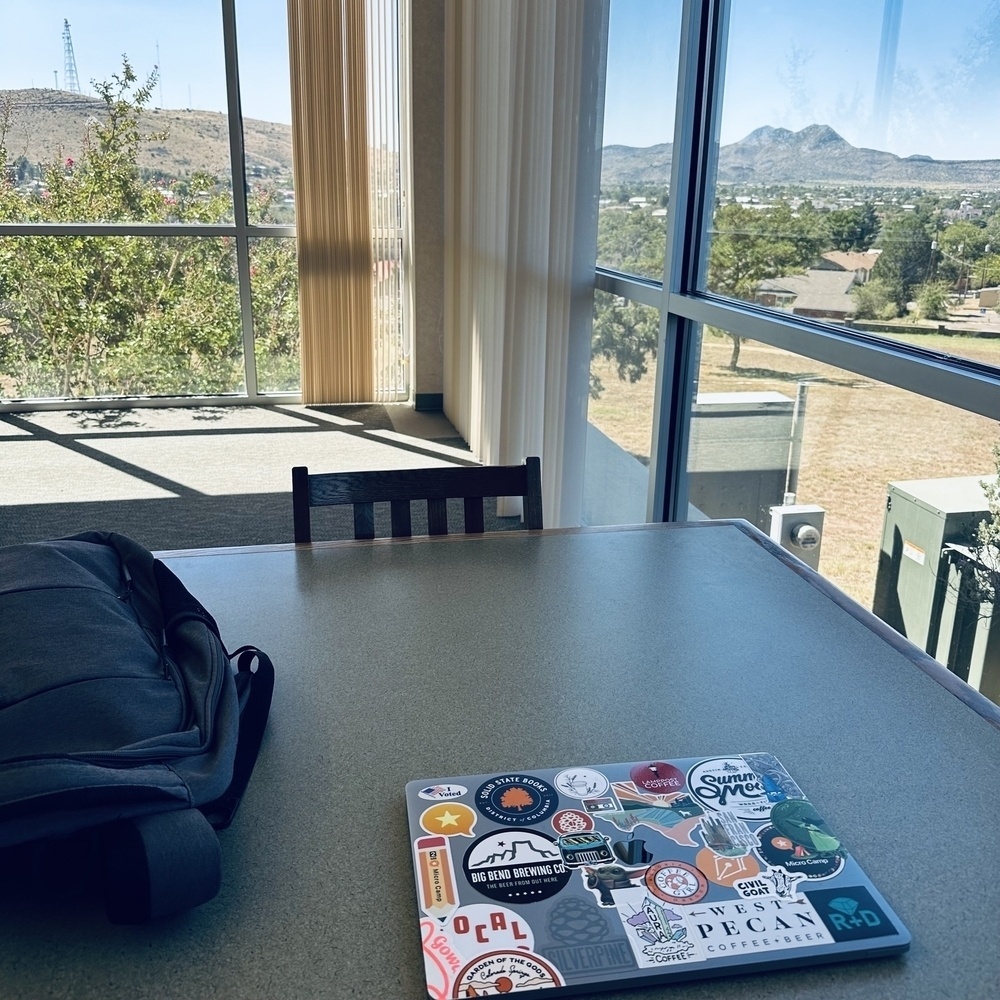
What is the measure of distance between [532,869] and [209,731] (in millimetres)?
310

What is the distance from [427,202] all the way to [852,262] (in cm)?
358

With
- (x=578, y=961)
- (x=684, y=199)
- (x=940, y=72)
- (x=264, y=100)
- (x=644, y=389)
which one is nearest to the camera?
(x=578, y=961)

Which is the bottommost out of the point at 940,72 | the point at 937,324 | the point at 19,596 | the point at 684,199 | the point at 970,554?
the point at 970,554

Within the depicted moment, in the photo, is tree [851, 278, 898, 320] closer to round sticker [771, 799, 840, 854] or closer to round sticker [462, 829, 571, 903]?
round sticker [771, 799, 840, 854]

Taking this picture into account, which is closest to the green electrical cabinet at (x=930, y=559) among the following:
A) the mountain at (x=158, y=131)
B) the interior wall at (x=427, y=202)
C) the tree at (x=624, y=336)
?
the tree at (x=624, y=336)

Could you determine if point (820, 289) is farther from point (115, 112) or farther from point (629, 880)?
point (115, 112)

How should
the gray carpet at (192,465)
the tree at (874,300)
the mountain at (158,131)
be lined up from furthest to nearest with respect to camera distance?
the mountain at (158,131) → the gray carpet at (192,465) → the tree at (874,300)

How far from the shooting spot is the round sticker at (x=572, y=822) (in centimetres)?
78

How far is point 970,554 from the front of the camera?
155 centimetres

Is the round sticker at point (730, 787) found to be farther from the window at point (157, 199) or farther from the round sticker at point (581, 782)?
the window at point (157, 199)

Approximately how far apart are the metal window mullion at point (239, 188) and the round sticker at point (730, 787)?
4.76 meters

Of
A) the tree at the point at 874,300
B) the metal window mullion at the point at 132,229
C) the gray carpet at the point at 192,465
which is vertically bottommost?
the gray carpet at the point at 192,465

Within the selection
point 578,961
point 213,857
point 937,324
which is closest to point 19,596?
point 213,857

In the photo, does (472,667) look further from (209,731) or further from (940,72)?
(940,72)
